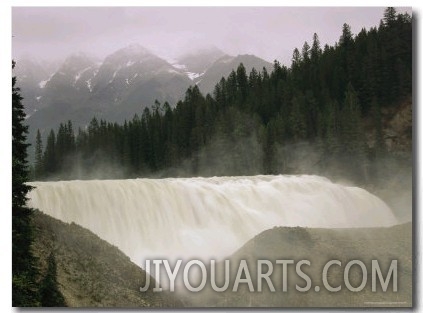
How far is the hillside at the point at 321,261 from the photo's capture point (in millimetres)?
9773

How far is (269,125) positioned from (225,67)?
176 inches

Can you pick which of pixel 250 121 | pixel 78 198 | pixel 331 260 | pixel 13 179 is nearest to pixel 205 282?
pixel 331 260

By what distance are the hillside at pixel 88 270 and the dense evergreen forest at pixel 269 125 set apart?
2530mm

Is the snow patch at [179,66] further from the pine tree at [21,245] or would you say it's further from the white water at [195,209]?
the pine tree at [21,245]

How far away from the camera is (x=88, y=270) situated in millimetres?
9289

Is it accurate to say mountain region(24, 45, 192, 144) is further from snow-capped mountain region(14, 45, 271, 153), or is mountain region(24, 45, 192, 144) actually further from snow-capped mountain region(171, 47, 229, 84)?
snow-capped mountain region(171, 47, 229, 84)

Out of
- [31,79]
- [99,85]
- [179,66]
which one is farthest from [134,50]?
[31,79]

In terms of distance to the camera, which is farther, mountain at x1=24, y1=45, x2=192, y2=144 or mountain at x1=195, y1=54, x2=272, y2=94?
mountain at x1=195, y1=54, x2=272, y2=94

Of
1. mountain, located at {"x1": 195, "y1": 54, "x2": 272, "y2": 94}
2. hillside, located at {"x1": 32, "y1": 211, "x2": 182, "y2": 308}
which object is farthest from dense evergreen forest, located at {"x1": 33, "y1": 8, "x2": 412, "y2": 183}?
hillside, located at {"x1": 32, "y1": 211, "x2": 182, "y2": 308}

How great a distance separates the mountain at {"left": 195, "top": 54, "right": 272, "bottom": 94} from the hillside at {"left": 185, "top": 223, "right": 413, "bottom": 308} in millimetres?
3780

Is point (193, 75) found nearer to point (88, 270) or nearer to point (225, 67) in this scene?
point (225, 67)

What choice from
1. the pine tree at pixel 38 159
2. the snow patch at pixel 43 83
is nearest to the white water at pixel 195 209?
the pine tree at pixel 38 159

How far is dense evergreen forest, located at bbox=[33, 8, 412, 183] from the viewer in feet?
42.3

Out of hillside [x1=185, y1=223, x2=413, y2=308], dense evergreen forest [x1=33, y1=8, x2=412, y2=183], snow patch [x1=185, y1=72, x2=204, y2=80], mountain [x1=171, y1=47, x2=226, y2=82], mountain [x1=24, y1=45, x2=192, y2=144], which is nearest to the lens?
hillside [x1=185, y1=223, x2=413, y2=308]
